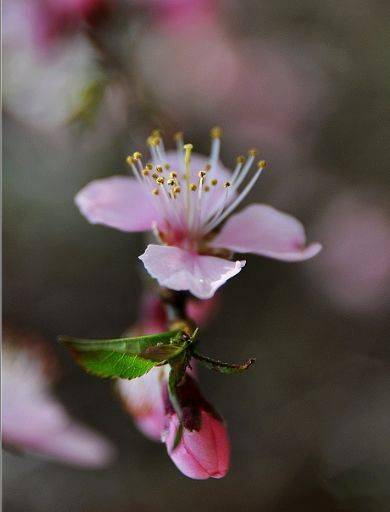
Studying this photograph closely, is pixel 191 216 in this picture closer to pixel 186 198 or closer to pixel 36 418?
pixel 186 198

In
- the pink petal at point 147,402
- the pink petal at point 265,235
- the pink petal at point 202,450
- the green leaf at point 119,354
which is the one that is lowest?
the pink petal at point 147,402

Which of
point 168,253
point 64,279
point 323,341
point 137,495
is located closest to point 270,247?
point 168,253

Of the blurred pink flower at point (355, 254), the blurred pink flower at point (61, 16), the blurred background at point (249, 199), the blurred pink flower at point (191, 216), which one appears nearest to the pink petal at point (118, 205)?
the blurred pink flower at point (191, 216)

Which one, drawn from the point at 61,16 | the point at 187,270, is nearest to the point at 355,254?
the point at 61,16

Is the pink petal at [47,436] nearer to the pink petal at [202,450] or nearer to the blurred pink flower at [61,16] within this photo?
the pink petal at [202,450]

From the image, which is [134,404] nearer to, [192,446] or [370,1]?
[192,446]
